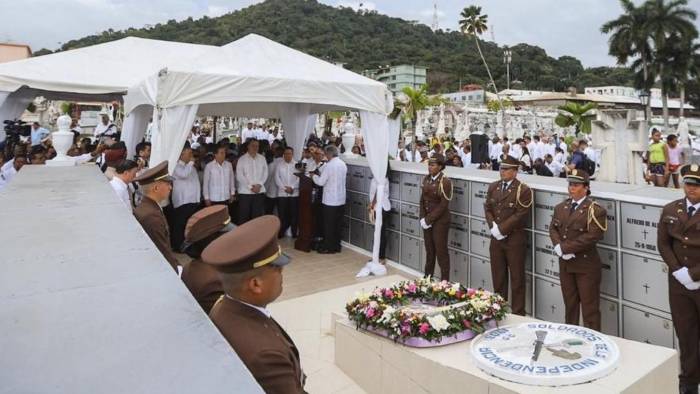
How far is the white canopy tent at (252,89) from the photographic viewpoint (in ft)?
18.8

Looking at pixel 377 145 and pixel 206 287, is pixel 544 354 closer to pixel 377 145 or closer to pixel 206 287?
pixel 206 287

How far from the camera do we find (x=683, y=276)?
3.63m

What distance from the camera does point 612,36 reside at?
42531 mm

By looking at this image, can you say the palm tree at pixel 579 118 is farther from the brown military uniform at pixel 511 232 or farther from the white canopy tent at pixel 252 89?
the brown military uniform at pixel 511 232

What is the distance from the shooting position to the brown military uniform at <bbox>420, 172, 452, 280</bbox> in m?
6.10

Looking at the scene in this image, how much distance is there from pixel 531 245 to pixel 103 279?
4.73 m

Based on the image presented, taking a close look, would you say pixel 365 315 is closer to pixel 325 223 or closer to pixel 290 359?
pixel 290 359

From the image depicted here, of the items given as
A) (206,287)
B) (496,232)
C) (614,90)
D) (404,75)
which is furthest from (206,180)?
(614,90)

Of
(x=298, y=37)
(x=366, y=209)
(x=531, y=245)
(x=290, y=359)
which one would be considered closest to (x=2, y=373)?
(x=290, y=359)

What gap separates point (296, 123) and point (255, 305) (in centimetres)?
865

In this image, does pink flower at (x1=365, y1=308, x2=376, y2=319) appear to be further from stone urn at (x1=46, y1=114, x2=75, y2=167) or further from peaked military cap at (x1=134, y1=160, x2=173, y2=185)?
stone urn at (x1=46, y1=114, x2=75, y2=167)

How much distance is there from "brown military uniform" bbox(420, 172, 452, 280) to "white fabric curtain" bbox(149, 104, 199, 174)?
3108 millimetres

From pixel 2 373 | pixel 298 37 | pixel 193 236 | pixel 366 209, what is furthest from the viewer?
pixel 298 37

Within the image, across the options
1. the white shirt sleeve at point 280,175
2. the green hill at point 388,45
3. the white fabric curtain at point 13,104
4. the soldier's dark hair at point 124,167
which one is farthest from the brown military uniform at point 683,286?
the green hill at point 388,45
